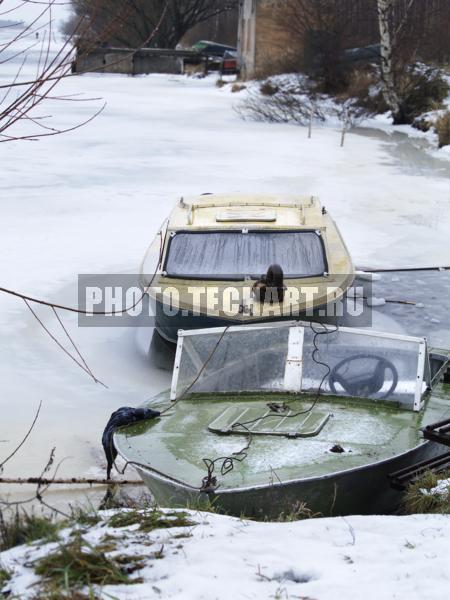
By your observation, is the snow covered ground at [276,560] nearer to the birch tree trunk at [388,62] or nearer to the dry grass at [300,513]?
the dry grass at [300,513]

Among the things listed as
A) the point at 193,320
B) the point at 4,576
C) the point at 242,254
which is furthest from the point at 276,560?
the point at 242,254

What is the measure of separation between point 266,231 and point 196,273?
37.5 inches

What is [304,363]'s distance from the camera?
675 centimetres

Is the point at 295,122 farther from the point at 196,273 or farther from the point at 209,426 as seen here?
the point at 209,426

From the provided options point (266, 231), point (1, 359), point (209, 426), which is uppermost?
point (266, 231)

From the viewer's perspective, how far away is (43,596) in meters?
3.50

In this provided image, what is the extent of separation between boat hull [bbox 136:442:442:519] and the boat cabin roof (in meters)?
4.68

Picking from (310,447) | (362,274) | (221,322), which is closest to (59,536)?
(310,447)

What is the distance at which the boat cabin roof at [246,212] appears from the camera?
10047mm

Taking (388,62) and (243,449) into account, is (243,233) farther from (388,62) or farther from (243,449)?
(388,62)

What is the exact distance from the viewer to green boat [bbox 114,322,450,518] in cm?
535

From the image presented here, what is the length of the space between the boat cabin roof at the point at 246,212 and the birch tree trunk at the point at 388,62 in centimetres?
2110

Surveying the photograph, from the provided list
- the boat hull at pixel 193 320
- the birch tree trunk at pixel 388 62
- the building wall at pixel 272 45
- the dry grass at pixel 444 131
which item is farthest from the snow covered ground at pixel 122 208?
the building wall at pixel 272 45

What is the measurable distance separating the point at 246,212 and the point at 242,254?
87 centimetres
